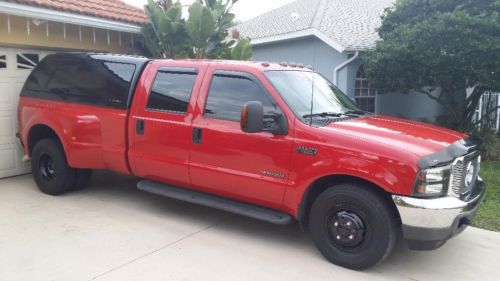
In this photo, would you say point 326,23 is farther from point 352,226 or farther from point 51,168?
point 352,226

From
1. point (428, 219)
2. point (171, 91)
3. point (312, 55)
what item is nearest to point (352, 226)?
point (428, 219)

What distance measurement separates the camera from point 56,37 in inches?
321

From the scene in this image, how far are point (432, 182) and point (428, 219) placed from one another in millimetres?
329

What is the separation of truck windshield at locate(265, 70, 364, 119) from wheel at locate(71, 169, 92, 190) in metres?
3.39

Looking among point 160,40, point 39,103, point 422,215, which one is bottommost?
point 422,215

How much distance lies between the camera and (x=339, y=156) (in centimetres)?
429

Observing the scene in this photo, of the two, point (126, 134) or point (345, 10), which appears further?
point (345, 10)

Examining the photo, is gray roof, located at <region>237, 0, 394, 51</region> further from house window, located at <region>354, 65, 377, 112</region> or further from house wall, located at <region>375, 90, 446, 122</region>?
house wall, located at <region>375, 90, 446, 122</region>

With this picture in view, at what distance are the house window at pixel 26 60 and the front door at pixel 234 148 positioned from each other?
14.1 ft

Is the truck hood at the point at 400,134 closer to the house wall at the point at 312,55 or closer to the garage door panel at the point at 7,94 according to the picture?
the garage door panel at the point at 7,94

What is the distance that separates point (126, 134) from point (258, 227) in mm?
2060

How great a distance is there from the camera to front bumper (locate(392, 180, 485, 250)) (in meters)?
3.95

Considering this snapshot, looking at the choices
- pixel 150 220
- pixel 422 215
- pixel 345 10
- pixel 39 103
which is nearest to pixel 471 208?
pixel 422 215

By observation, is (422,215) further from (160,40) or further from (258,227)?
(160,40)
